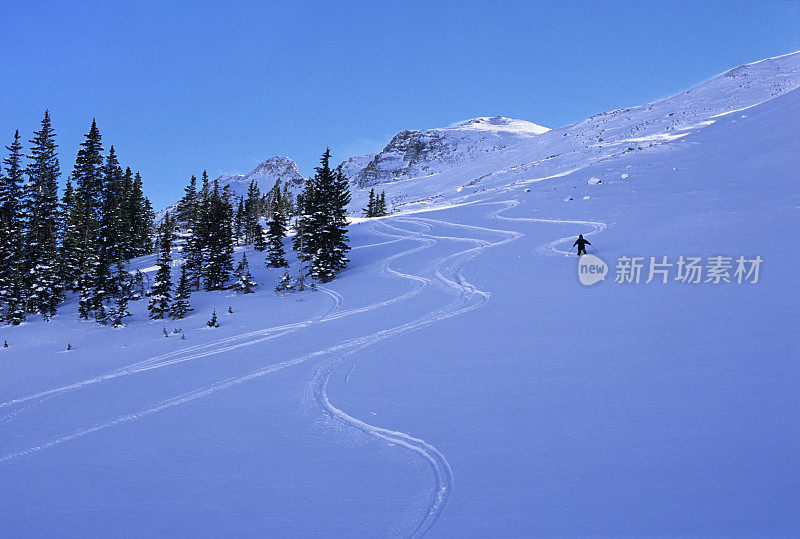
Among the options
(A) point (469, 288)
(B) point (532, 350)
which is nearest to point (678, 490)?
(B) point (532, 350)

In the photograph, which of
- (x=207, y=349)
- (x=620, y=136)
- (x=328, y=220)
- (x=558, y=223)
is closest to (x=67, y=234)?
(x=328, y=220)

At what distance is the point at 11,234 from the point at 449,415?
4010cm

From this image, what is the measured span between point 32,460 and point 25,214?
41.7m

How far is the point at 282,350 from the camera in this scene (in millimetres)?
12109

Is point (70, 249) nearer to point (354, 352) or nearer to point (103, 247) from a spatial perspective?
point (103, 247)

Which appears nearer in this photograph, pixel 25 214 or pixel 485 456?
pixel 485 456

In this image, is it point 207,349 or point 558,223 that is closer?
point 207,349

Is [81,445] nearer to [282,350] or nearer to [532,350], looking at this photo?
[282,350]

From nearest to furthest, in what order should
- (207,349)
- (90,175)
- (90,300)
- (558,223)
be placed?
1. (207,349)
2. (90,300)
3. (558,223)
4. (90,175)

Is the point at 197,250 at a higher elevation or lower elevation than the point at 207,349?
higher

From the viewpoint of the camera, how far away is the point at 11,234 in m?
31.6

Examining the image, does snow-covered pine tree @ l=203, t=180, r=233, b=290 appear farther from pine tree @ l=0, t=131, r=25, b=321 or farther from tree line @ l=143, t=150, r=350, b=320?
pine tree @ l=0, t=131, r=25, b=321

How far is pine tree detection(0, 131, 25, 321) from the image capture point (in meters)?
26.0

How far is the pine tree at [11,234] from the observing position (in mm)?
26014
